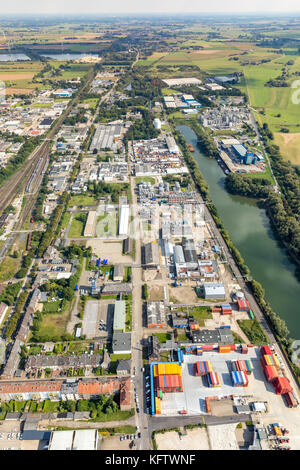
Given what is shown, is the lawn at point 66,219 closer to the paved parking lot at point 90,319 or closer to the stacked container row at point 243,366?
the paved parking lot at point 90,319

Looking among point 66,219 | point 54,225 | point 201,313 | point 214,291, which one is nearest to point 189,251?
point 214,291

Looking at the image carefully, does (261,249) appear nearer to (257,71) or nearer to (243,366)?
(243,366)

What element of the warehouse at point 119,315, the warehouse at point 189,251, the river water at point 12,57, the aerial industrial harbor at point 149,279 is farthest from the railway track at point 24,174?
the river water at point 12,57

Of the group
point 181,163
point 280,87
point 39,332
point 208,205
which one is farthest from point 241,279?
point 280,87

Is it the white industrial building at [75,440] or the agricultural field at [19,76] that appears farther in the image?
the agricultural field at [19,76]

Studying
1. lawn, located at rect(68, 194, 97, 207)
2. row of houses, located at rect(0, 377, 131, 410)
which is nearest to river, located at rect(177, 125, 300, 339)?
row of houses, located at rect(0, 377, 131, 410)

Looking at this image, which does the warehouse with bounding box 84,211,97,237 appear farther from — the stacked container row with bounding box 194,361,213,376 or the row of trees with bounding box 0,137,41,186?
the stacked container row with bounding box 194,361,213,376

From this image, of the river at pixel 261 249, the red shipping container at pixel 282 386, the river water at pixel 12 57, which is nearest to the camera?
the red shipping container at pixel 282 386
